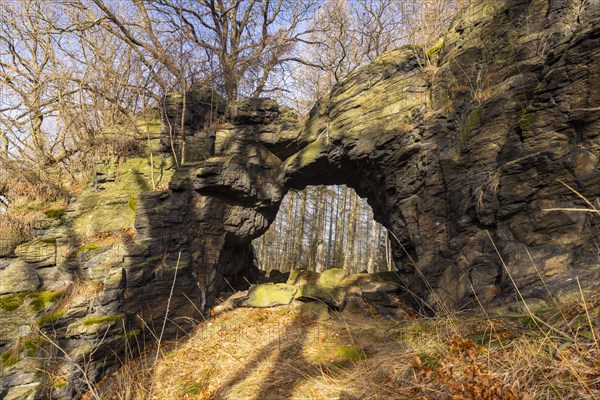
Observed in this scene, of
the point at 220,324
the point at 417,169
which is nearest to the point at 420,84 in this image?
the point at 417,169

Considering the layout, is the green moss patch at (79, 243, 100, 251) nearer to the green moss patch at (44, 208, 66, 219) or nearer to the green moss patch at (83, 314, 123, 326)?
the green moss patch at (44, 208, 66, 219)

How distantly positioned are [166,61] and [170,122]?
2.10 m

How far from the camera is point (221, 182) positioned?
27.3ft

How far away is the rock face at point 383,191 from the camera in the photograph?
4.64 m

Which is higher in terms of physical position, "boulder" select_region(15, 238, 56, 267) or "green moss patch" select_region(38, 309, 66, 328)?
"boulder" select_region(15, 238, 56, 267)

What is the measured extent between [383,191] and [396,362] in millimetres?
5863

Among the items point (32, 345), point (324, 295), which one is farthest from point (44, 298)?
point (324, 295)

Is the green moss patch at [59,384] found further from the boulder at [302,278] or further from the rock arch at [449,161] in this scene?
the boulder at [302,278]

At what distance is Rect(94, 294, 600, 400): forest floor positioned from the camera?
1.82m

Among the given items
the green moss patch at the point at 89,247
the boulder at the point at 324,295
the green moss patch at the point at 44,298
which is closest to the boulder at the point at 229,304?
A: the boulder at the point at 324,295

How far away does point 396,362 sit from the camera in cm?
279

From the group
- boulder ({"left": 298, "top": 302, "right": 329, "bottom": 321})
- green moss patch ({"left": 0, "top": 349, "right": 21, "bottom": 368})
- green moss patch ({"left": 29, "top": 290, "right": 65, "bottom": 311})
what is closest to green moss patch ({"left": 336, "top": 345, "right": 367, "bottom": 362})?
boulder ({"left": 298, "top": 302, "right": 329, "bottom": 321})

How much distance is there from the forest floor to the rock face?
539 millimetres

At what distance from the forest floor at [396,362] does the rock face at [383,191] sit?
539 millimetres
